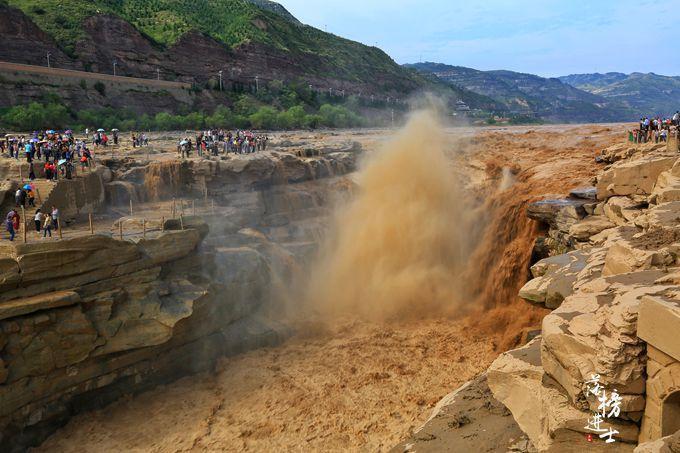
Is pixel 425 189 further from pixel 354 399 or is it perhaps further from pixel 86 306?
pixel 86 306

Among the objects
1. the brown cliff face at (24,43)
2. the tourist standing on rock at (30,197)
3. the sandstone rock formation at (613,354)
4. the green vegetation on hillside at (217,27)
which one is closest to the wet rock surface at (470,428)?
the sandstone rock formation at (613,354)

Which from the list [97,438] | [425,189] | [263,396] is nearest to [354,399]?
[263,396]

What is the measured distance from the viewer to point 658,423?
546 centimetres

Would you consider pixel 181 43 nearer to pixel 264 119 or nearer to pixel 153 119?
pixel 264 119

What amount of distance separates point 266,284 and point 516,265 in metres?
8.29

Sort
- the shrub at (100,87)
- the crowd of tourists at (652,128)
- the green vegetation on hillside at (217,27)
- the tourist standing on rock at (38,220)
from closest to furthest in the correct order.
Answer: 1. the tourist standing on rock at (38,220)
2. the crowd of tourists at (652,128)
3. the shrub at (100,87)
4. the green vegetation on hillside at (217,27)

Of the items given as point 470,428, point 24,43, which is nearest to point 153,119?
point 24,43

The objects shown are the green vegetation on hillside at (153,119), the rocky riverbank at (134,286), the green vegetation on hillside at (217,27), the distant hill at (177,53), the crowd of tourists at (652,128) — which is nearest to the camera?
the rocky riverbank at (134,286)

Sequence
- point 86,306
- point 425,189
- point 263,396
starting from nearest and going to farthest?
point 86,306, point 263,396, point 425,189

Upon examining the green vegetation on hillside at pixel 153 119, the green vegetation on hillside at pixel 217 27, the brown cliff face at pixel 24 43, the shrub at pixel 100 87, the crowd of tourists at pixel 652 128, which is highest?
the green vegetation on hillside at pixel 217 27

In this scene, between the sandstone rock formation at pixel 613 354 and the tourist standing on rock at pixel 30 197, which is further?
the tourist standing on rock at pixel 30 197

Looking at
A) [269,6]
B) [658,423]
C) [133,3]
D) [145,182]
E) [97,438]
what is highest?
[269,6]

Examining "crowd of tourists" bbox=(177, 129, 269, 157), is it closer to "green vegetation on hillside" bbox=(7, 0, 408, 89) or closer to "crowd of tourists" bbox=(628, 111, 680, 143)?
"crowd of tourists" bbox=(628, 111, 680, 143)

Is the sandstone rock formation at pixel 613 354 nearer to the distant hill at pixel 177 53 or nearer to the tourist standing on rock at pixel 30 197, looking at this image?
the tourist standing on rock at pixel 30 197
